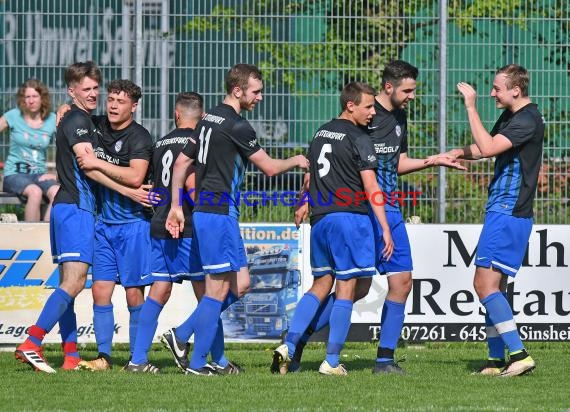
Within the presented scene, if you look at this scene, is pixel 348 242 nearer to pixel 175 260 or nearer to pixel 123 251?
pixel 175 260

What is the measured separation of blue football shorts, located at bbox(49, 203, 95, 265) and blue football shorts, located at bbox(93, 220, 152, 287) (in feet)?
0.57

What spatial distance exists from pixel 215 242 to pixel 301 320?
3.04 ft

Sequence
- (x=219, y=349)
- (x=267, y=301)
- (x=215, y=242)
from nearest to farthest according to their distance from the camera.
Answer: (x=215, y=242)
(x=219, y=349)
(x=267, y=301)

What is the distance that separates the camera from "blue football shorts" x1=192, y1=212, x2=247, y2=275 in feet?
30.6

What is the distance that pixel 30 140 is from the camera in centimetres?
1313

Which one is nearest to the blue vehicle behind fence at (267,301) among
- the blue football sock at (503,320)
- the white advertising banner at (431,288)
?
the white advertising banner at (431,288)

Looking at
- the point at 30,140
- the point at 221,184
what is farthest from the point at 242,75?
the point at 30,140

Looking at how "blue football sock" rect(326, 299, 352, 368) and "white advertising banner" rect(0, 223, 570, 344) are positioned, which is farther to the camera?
"white advertising banner" rect(0, 223, 570, 344)

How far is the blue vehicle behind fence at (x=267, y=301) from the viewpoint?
1227 centimetres

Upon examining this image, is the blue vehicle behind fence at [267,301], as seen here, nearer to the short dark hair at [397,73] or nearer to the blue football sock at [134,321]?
the blue football sock at [134,321]

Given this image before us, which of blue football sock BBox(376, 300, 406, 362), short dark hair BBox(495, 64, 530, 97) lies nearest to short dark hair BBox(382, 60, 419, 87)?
short dark hair BBox(495, 64, 530, 97)

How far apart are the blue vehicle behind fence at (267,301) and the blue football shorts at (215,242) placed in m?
2.89

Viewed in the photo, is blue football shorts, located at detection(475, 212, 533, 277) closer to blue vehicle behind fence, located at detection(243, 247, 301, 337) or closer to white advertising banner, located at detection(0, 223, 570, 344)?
white advertising banner, located at detection(0, 223, 570, 344)

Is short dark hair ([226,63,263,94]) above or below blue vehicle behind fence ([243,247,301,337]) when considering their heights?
above
